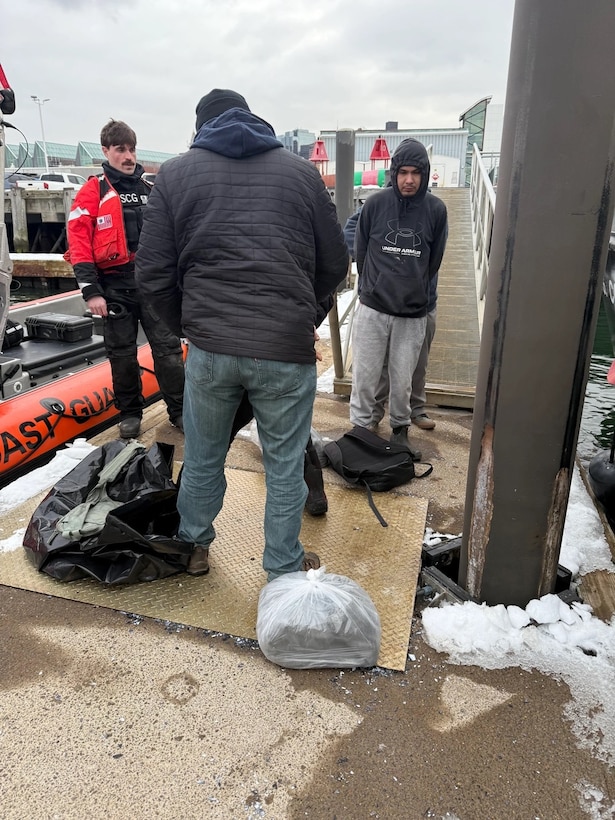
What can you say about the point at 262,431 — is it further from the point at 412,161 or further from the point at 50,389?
the point at 50,389

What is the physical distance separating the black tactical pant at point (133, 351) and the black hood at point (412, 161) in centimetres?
178

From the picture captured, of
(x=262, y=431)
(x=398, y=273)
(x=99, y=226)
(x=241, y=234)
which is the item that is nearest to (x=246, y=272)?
(x=241, y=234)

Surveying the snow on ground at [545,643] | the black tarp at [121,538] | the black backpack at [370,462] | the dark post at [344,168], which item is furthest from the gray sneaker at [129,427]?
the dark post at [344,168]

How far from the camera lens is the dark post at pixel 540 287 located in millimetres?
1651

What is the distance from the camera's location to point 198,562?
96.3 inches

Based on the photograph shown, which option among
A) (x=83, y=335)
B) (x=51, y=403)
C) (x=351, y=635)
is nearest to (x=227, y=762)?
(x=351, y=635)

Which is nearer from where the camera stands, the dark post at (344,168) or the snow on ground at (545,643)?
the snow on ground at (545,643)

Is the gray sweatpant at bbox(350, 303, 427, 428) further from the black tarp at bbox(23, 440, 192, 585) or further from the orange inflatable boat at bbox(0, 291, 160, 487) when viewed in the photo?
the orange inflatable boat at bbox(0, 291, 160, 487)

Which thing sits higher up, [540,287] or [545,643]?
[540,287]

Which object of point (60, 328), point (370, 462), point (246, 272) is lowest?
point (370, 462)

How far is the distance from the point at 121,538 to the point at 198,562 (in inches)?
14.2

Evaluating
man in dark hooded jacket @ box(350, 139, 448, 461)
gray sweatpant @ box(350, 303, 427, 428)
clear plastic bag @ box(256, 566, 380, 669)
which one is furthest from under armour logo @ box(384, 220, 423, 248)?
clear plastic bag @ box(256, 566, 380, 669)

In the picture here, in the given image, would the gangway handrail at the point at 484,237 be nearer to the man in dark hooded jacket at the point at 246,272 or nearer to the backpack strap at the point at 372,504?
the backpack strap at the point at 372,504

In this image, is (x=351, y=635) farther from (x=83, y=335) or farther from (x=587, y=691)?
(x=83, y=335)
